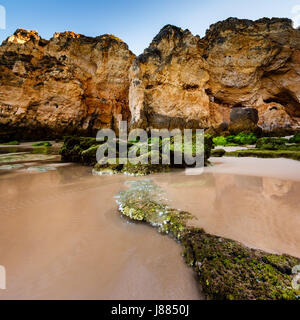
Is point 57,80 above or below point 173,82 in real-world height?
above

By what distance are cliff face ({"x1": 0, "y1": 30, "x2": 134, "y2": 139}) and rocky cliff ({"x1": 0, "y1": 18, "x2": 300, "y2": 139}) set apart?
0.29ft

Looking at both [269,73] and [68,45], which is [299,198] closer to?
[269,73]

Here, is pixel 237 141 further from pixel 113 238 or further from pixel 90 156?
pixel 113 238

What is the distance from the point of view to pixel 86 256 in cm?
111

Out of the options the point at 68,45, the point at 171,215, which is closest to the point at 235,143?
the point at 171,215

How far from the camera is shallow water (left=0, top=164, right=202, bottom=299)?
85 cm

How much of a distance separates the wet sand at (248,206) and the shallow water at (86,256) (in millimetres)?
A: 476

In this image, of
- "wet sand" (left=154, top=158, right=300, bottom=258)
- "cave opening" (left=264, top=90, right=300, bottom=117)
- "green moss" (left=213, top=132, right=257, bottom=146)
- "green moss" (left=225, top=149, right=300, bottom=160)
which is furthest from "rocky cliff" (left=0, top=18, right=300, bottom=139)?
"wet sand" (left=154, top=158, right=300, bottom=258)

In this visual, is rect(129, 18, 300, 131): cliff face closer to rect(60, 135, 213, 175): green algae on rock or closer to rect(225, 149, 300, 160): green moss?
rect(225, 149, 300, 160): green moss

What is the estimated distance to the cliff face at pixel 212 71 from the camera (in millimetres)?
12938

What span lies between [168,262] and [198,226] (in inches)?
17.2

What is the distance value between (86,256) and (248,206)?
5.38ft

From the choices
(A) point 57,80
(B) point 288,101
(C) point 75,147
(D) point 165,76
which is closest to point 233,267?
(C) point 75,147

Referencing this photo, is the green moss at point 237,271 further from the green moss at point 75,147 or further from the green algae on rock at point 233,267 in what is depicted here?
the green moss at point 75,147
